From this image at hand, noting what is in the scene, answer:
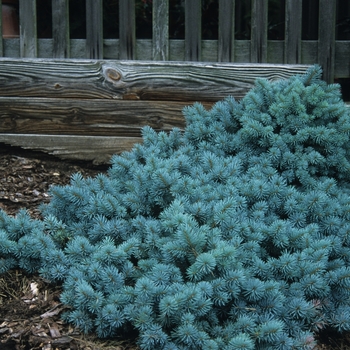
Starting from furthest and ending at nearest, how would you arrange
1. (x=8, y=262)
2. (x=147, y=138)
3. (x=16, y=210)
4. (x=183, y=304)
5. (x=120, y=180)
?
(x=16, y=210), (x=147, y=138), (x=120, y=180), (x=8, y=262), (x=183, y=304)

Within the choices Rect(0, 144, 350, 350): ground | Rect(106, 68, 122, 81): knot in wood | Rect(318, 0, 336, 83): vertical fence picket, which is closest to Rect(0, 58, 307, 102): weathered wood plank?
Rect(106, 68, 122, 81): knot in wood

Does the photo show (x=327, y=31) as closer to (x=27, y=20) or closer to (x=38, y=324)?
(x=27, y=20)

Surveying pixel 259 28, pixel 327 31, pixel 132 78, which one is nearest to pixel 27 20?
pixel 132 78

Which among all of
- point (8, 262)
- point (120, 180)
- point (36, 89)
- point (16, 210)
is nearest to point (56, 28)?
point (36, 89)

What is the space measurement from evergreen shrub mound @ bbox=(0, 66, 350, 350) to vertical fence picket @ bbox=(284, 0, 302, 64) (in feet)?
3.31

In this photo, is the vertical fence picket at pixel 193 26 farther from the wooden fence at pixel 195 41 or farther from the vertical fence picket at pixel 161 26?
the vertical fence picket at pixel 161 26

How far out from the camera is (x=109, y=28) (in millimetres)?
5656

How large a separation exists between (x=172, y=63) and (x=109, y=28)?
2065 millimetres

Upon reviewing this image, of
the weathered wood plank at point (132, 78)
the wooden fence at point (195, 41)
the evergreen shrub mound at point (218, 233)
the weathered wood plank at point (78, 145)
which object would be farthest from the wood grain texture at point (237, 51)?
the evergreen shrub mound at point (218, 233)

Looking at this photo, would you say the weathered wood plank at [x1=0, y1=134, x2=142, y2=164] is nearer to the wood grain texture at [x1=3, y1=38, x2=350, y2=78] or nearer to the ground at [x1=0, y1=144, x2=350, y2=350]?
the wood grain texture at [x1=3, y1=38, x2=350, y2=78]

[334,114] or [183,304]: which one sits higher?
[334,114]

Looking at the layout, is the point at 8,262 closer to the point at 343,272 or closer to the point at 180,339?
the point at 180,339

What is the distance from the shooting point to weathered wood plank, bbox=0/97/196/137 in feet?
12.8

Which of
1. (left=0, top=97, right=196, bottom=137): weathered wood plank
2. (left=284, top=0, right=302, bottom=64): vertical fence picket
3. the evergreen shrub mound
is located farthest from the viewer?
(left=0, top=97, right=196, bottom=137): weathered wood plank
